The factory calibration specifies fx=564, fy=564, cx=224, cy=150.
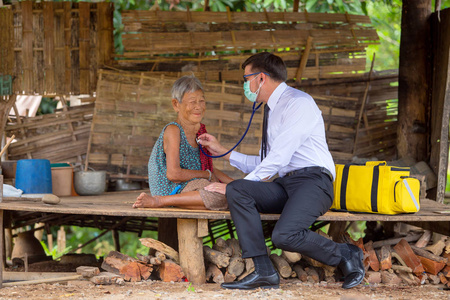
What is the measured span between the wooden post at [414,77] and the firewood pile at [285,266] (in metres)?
1.81

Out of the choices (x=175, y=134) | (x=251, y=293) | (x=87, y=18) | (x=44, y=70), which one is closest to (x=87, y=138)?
(x=44, y=70)

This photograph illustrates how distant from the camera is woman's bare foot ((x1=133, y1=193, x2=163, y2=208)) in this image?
4.05m

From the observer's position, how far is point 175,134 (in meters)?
Answer: 4.24

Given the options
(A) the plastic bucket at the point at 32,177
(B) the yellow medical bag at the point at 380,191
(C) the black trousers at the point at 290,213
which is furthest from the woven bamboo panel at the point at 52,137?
(B) the yellow medical bag at the point at 380,191

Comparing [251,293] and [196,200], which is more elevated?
[196,200]

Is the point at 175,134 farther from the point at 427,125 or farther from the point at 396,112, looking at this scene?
the point at 396,112

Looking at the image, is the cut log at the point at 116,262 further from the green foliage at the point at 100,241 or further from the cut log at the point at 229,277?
the green foliage at the point at 100,241

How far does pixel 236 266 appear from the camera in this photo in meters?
4.14

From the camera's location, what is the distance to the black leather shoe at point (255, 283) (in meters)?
3.70

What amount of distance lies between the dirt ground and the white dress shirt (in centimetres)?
80

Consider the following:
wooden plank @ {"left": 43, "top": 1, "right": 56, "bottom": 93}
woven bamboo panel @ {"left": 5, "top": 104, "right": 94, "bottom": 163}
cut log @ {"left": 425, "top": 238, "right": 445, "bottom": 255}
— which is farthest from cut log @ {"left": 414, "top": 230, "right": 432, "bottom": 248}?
wooden plank @ {"left": 43, "top": 1, "right": 56, "bottom": 93}

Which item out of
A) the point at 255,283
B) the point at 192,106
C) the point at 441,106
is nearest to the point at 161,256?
the point at 255,283

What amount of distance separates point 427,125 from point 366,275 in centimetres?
252

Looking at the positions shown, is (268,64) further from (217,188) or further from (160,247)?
(160,247)
